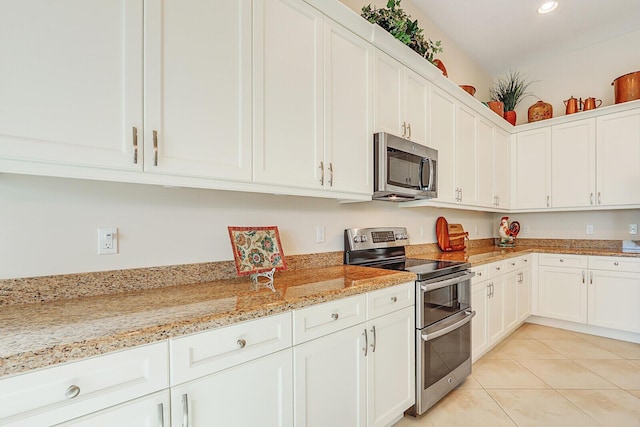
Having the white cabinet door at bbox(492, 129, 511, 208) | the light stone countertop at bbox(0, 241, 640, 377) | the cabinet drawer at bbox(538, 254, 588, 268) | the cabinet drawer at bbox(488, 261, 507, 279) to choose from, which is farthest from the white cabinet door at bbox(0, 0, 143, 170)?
the cabinet drawer at bbox(538, 254, 588, 268)

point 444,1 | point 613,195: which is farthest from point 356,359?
point 613,195

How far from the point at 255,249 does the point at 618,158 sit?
4018 millimetres

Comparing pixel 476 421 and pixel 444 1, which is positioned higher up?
pixel 444 1

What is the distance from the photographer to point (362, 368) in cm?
154

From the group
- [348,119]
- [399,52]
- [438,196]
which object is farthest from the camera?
[438,196]

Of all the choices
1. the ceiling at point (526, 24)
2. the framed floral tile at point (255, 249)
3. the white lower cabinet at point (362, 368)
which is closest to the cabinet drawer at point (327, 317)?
the white lower cabinet at point (362, 368)

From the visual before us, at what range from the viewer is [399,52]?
219 cm

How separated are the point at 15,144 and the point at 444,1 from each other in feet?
11.0

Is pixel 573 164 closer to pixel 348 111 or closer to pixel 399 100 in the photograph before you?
pixel 399 100

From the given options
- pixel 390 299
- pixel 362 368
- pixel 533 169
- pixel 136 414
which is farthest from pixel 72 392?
pixel 533 169

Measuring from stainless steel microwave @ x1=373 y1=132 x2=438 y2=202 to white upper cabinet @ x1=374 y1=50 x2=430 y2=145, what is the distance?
0.37ft

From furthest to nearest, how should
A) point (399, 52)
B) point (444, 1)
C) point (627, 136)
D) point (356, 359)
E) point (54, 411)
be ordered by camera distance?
point (627, 136) → point (444, 1) → point (399, 52) → point (356, 359) → point (54, 411)

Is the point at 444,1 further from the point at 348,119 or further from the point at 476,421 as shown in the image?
the point at 476,421

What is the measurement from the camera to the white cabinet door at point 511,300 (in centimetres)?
309
